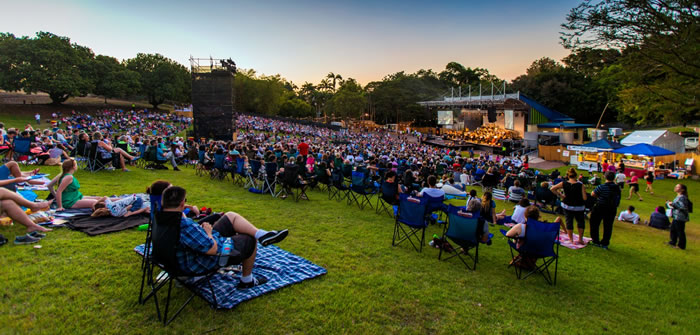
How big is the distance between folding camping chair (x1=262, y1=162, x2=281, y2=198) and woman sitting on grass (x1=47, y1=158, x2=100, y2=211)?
367 cm

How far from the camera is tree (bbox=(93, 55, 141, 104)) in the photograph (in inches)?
1727

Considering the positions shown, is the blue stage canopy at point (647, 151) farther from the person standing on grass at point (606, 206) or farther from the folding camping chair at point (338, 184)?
the folding camping chair at point (338, 184)

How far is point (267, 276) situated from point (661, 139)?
2969 cm

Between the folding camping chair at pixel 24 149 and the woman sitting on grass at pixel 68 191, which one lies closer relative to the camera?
the woman sitting on grass at pixel 68 191

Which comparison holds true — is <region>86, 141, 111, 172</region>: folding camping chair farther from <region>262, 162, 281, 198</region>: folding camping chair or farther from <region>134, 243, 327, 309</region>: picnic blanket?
<region>134, 243, 327, 309</region>: picnic blanket

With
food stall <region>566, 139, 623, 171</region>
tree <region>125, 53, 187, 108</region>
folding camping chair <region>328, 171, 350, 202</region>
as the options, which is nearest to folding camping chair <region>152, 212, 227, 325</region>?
folding camping chair <region>328, 171, 350, 202</region>

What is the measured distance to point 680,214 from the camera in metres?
6.46

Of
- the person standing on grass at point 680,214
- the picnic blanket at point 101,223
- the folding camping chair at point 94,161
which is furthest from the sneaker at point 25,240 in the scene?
the person standing on grass at point 680,214

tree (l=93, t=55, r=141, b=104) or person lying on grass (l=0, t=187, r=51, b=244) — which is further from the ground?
tree (l=93, t=55, r=141, b=104)

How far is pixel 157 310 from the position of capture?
287cm

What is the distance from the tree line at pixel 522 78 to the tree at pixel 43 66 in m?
0.08

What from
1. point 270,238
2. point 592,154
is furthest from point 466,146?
point 270,238

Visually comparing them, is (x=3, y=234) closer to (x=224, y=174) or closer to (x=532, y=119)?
(x=224, y=174)

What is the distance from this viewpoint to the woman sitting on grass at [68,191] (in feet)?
17.1
